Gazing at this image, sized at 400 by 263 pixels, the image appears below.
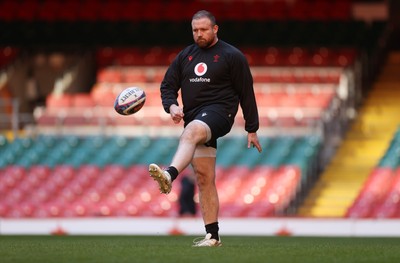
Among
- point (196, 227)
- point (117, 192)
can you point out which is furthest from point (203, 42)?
point (117, 192)

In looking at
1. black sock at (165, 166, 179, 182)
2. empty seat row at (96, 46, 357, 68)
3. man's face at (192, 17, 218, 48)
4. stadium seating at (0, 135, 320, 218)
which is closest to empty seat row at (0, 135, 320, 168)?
stadium seating at (0, 135, 320, 218)

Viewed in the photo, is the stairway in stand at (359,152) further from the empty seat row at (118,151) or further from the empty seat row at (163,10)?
the empty seat row at (163,10)

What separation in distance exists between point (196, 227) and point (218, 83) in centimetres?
637

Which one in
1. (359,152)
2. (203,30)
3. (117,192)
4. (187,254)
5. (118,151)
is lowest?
(359,152)

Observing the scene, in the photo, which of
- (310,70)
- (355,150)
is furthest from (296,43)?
(355,150)

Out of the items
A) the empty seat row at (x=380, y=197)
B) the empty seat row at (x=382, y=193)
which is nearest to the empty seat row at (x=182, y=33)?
the empty seat row at (x=382, y=193)

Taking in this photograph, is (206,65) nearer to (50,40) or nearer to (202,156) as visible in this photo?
(202,156)

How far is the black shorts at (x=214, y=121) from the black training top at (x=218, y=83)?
0.05 metres

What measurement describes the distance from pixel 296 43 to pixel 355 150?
3880 millimetres

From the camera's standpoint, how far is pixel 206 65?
9.20 meters

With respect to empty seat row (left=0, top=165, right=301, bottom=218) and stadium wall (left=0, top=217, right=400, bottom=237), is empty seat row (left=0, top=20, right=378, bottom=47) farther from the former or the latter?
stadium wall (left=0, top=217, right=400, bottom=237)

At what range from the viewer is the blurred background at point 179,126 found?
1922cm

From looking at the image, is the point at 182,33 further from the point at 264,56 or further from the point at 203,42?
the point at 203,42

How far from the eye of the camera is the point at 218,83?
9.21 metres
